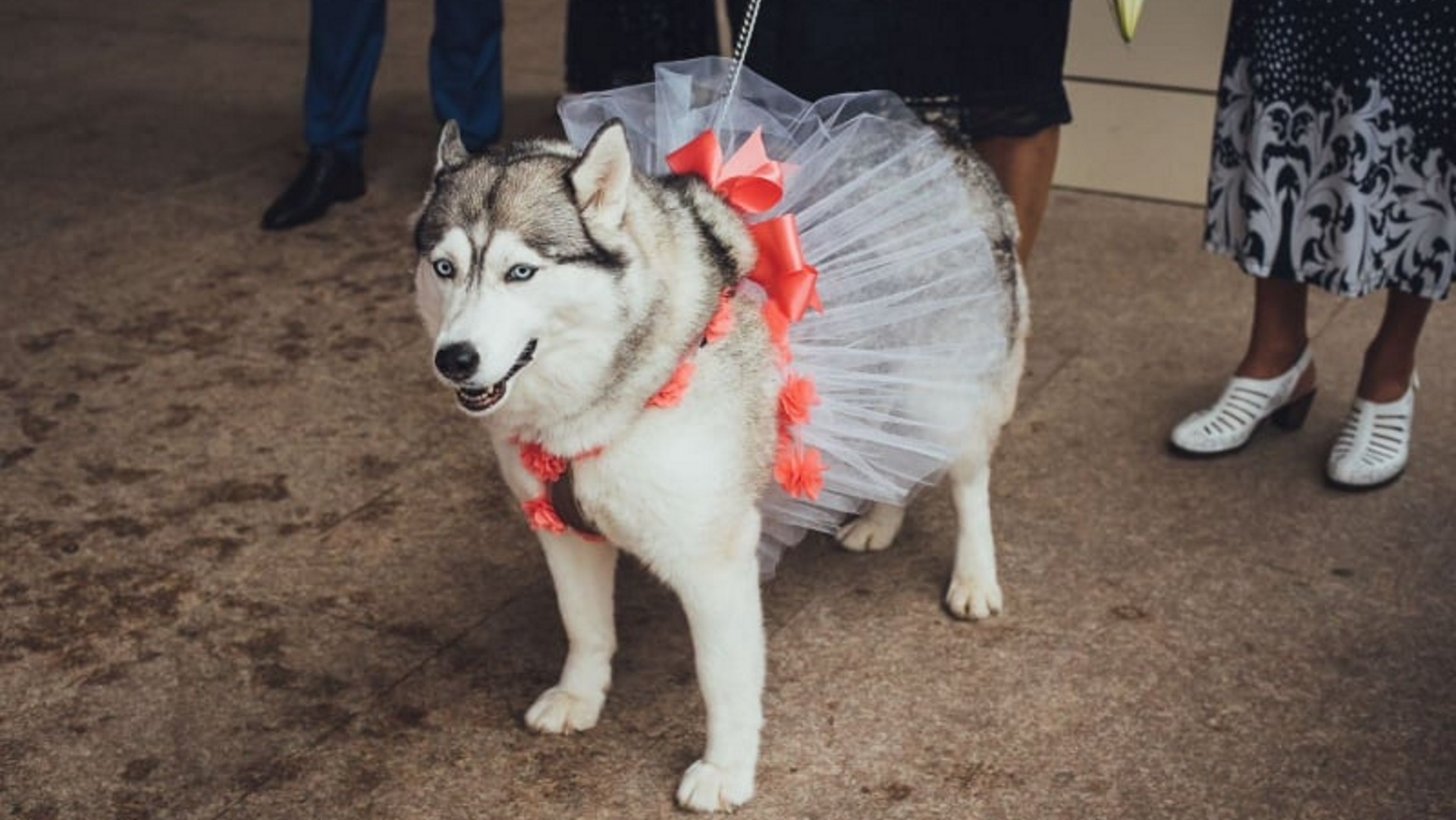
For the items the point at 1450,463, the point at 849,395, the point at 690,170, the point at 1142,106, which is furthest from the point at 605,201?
the point at 1142,106

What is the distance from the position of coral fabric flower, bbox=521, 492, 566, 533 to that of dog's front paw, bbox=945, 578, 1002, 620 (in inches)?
36.0

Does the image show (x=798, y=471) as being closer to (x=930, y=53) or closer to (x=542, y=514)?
(x=542, y=514)

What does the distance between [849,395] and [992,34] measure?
117cm

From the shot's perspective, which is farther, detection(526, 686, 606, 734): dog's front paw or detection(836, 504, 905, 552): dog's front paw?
detection(836, 504, 905, 552): dog's front paw

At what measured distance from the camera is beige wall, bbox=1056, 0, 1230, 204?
5.22 meters

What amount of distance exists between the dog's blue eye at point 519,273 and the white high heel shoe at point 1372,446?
213cm

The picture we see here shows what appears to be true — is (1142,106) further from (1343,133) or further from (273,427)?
(273,427)

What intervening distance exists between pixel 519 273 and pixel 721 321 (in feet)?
1.25

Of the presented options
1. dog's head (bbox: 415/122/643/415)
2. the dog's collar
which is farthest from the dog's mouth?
the dog's collar

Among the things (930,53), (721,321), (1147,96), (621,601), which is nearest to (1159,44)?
(1147,96)

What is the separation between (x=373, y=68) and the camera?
5395 millimetres

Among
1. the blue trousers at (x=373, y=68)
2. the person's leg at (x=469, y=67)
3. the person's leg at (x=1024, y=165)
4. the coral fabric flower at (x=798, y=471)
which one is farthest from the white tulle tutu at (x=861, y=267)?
the person's leg at (x=469, y=67)

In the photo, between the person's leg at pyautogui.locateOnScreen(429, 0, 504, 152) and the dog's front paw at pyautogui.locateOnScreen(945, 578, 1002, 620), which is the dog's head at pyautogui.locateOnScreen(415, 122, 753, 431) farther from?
the person's leg at pyautogui.locateOnScreen(429, 0, 504, 152)

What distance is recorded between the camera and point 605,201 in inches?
92.0
